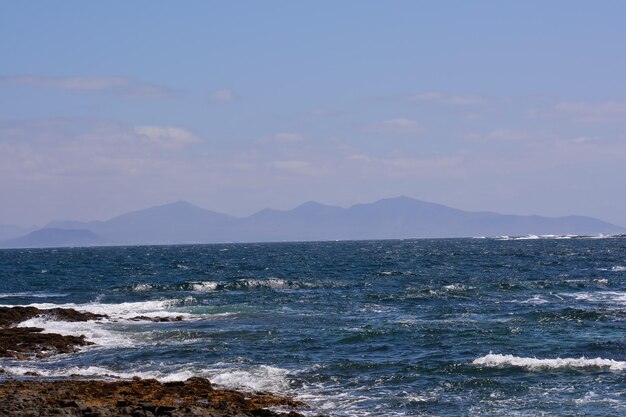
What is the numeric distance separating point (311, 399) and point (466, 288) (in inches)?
1621

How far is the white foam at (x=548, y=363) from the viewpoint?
29.0 metres

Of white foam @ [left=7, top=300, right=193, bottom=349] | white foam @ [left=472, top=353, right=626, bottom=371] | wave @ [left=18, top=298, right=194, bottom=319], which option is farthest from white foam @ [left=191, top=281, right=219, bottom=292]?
white foam @ [left=472, top=353, right=626, bottom=371]

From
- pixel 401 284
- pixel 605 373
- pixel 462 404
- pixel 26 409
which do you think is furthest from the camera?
pixel 401 284

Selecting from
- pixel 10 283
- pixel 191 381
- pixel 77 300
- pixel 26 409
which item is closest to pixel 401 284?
pixel 77 300

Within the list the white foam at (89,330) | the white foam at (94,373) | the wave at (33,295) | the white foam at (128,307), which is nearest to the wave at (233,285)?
the wave at (33,295)

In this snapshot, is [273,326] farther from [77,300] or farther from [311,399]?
[77,300]

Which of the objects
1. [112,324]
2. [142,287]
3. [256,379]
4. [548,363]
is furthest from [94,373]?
[142,287]

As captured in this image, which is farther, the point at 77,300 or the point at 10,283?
the point at 10,283

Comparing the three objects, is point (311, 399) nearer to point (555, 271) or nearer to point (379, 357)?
point (379, 357)

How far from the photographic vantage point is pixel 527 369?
29.1 metres

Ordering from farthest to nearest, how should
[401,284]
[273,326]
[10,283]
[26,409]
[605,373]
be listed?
[10,283] → [401,284] → [273,326] → [605,373] → [26,409]

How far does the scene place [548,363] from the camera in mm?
29562

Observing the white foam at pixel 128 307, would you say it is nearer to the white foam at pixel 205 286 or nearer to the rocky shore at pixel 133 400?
the white foam at pixel 205 286

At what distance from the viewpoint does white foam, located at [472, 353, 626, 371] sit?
29.0 metres
